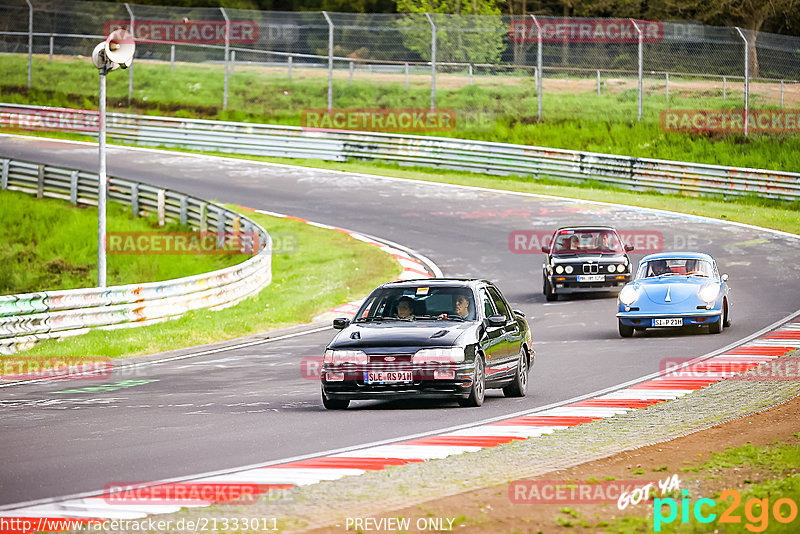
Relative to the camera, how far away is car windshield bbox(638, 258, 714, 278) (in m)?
19.1

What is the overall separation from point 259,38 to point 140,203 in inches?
559

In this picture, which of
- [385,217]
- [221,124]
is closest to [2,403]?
[385,217]

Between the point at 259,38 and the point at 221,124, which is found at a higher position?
the point at 259,38

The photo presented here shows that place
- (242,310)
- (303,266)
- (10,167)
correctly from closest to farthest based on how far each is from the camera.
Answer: (242,310), (303,266), (10,167)

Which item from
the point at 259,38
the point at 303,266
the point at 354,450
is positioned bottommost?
the point at 303,266

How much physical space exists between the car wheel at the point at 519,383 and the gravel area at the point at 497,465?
1749 millimetres

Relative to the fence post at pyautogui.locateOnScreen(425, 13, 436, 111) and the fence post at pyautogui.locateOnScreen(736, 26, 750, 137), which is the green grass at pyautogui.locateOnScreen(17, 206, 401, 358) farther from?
the fence post at pyautogui.locateOnScreen(736, 26, 750, 137)

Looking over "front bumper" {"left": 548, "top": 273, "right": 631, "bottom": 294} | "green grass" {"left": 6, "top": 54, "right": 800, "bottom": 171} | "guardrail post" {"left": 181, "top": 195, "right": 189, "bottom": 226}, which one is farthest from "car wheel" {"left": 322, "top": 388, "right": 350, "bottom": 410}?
"green grass" {"left": 6, "top": 54, "right": 800, "bottom": 171}

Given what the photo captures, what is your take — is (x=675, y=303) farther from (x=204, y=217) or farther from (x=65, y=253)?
(x=65, y=253)

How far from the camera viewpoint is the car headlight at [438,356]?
1182 cm

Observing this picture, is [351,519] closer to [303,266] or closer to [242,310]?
[242,310]

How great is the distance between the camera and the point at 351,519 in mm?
7035

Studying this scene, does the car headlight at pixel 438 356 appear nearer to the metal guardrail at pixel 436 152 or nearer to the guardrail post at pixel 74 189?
the metal guardrail at pixel 436 152

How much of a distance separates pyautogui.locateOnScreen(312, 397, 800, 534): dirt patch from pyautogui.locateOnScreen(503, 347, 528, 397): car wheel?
3.09 metres
